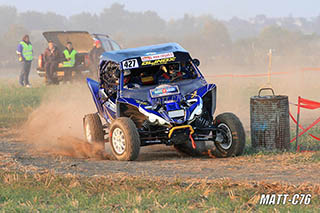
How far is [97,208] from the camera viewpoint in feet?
22.5

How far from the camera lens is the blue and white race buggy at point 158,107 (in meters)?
10.5

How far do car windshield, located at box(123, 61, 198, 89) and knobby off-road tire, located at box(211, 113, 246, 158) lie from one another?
1.27 meters

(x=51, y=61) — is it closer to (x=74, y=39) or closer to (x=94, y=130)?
(x=74, y=39)

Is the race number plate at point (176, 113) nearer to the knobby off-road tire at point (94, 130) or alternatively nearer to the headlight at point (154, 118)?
the headlight at point (154, 118)

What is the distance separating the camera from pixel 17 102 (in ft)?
67.9

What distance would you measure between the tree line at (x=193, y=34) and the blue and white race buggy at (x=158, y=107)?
3113cm

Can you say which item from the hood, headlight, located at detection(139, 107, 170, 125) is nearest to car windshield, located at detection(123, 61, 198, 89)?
headlight, located at detection(139, 107, 170, 125)

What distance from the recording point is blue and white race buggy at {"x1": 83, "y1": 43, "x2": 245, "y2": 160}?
1047cm

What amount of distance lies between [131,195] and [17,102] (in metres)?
14.1

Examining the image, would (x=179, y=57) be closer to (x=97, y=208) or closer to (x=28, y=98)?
(x=97, y=208)

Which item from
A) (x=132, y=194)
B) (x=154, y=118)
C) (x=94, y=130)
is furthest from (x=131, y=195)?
(x=94, y=130)

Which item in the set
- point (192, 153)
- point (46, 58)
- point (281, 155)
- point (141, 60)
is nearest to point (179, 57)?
point (141, 60)

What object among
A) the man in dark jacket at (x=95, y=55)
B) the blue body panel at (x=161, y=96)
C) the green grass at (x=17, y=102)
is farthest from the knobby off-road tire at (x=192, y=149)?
the man in dark jacket at (x=95, y=55)

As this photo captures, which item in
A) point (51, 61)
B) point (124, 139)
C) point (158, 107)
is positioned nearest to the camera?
point (124, 139)
